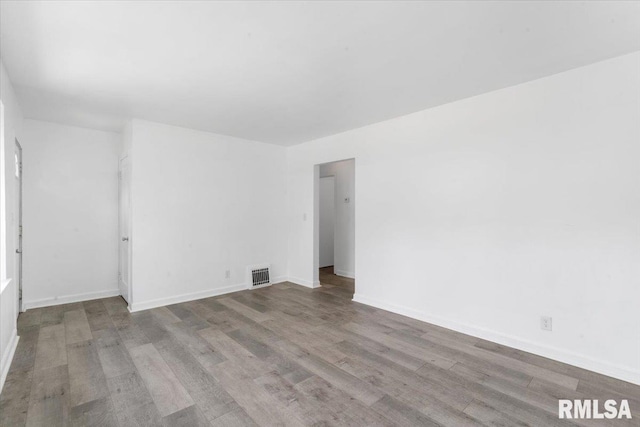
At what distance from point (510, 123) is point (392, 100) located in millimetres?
1184

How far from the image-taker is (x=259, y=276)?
5.21m

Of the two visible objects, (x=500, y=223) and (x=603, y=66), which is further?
(x=500, y=223)

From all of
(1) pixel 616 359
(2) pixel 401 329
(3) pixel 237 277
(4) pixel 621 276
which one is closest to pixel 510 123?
(4) pixel 621 276

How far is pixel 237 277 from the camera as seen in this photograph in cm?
503

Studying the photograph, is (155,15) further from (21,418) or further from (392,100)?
(21,418)

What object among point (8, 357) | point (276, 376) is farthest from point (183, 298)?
point (276, 376)

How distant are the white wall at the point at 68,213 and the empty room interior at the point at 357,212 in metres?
0.03

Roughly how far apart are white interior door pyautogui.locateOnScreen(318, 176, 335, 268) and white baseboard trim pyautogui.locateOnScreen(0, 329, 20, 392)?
16.9 feet

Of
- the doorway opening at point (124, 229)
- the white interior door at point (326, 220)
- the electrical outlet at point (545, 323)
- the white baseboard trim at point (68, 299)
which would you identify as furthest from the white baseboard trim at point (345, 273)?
the white baseboard trim at point (68, 299)

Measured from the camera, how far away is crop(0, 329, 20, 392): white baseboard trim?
232 cm

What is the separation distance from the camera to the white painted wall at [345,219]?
6.10 metres

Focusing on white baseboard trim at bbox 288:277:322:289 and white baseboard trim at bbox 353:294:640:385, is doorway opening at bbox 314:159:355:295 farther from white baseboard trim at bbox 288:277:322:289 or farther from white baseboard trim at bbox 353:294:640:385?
white baseboard trim at bbox 353:294:640:385

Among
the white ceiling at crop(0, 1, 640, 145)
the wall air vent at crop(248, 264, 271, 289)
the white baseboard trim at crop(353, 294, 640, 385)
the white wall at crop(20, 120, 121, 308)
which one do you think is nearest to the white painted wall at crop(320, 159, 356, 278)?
the wall air vent at crop(248, 264, 271, 289)

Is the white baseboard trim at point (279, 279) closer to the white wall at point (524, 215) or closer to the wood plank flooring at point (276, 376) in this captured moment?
the wood plank flooring at point (276, 376)
